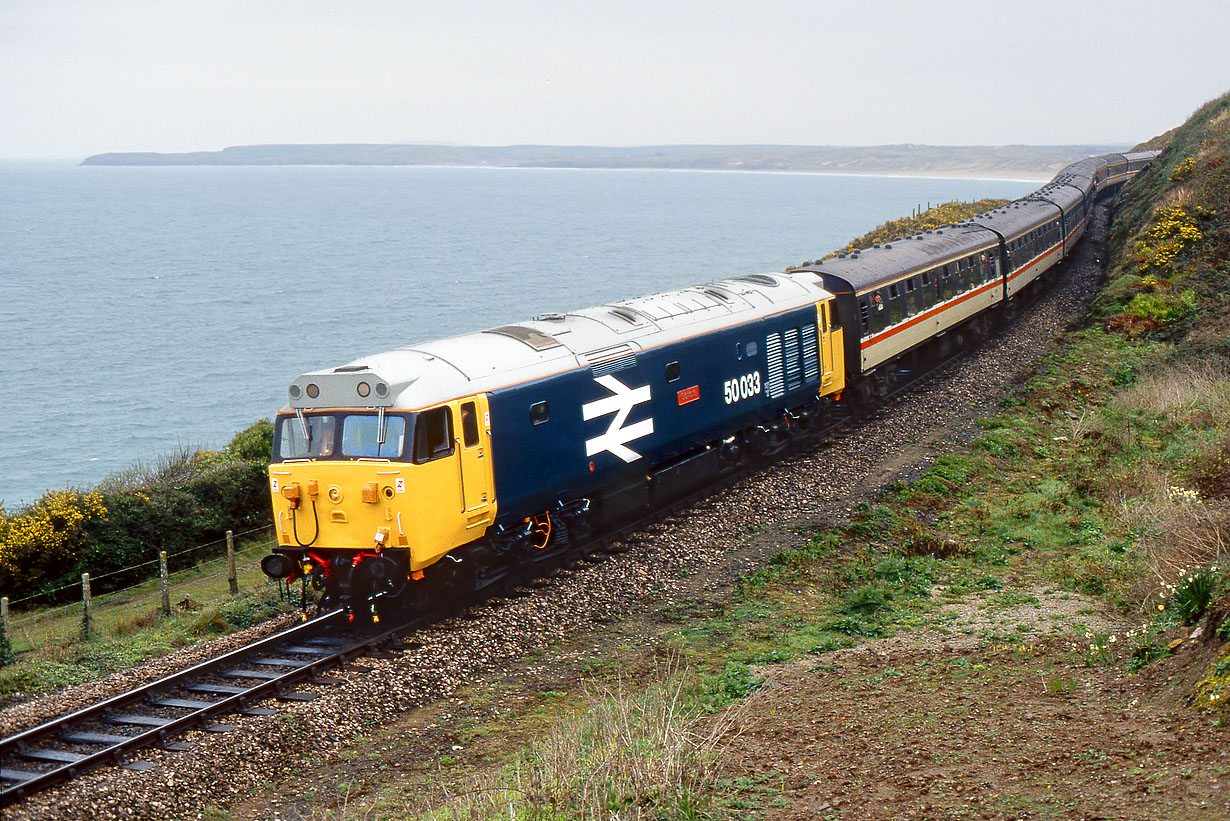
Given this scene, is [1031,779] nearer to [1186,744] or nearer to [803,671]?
[1186,744]

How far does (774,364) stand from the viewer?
23016 millimetres

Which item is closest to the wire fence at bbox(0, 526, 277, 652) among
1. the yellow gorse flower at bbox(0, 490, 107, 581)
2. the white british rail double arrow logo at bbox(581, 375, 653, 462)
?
A: the yellow gorse flower at bbox(0, 490, 107, 581)

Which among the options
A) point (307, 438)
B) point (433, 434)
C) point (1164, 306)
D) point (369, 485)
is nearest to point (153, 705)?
point (369, 485)

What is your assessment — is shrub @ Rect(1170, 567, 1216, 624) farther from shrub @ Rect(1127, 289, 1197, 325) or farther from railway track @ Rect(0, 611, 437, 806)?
shrub @ Rect(1127, 289, 1197, 325)

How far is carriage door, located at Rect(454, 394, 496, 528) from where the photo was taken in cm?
1498

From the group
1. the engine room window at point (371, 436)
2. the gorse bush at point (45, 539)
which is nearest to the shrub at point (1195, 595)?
the engine room window at point (371, 436)

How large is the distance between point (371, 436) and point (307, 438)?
40.8 inches

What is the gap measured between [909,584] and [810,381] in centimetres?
875

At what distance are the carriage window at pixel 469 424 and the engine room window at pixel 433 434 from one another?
235 millimetres

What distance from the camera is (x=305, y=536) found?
14906 mm

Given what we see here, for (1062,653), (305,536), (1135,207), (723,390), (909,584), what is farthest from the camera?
(1135,207)

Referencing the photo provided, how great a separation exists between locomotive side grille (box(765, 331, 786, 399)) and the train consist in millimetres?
54

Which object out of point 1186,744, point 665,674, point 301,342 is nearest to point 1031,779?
point 1186,744

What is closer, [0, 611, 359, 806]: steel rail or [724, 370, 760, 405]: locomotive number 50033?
[0, 611, 359, 806]: steel rail
